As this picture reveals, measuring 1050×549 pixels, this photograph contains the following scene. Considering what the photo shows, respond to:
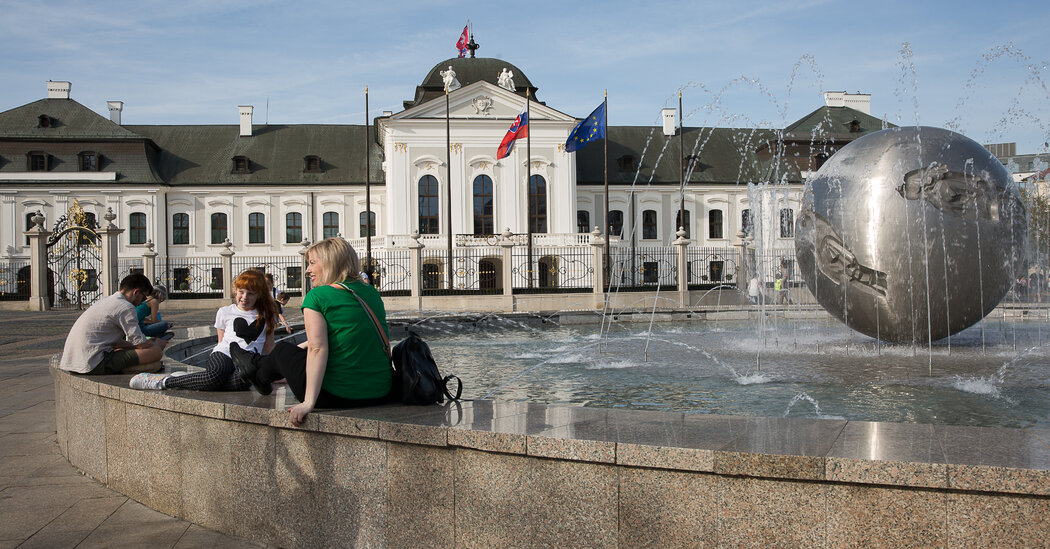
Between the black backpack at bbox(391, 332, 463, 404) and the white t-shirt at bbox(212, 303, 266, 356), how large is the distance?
1393 mm

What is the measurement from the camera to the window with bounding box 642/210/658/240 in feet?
155

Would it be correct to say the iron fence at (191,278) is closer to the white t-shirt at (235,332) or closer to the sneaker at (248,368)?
the white t-shirt at (235,332)

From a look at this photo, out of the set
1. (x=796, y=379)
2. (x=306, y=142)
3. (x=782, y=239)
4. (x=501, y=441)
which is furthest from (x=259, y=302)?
(x=306, y=142)

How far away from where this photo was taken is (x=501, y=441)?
334cm

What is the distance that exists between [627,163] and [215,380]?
45.0 m

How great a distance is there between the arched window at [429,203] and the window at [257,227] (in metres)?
10.3

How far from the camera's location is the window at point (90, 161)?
43.8 meters

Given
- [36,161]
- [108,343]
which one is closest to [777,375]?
[108,343]

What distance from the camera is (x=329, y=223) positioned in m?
45.8

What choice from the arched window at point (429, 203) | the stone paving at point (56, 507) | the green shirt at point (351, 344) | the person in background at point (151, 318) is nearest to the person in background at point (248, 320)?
the stone paving at point (56, 507)

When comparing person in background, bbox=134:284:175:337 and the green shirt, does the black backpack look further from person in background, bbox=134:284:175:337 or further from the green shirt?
person in background, bbox=134:284:175:337

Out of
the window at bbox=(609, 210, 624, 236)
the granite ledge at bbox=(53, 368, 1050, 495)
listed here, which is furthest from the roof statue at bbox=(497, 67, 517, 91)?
the granite ledge at bbox=(53, 368, 1050, 495)

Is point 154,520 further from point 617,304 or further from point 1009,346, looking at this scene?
point 617,304

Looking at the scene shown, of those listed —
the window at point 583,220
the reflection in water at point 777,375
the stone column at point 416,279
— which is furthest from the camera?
the window at point 583,220
